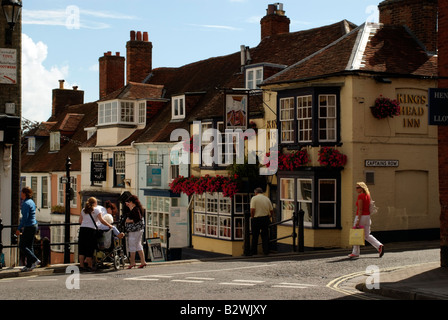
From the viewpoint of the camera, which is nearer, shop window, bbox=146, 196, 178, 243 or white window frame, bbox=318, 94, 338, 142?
white window frame, bbox=318, 94, 338, 142

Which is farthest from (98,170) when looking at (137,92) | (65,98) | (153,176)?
(65,98)

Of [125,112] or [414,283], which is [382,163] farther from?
[125,112]

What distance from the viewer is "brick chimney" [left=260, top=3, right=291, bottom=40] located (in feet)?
107

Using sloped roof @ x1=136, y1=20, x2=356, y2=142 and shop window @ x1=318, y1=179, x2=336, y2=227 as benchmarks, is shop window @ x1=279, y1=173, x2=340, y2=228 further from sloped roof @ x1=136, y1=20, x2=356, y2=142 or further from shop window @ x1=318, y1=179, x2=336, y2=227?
sloped roof @ x1=136, y1=20, x2=356, y2=142

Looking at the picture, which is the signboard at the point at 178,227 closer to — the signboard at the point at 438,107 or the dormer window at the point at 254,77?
the dormer window at the point at 254,77

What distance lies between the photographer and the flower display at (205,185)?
25.4 metres

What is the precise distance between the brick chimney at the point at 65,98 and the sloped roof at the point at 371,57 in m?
30.2

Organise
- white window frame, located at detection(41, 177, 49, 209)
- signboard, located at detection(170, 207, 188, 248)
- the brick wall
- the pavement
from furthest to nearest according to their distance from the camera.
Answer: white window frame, located at detection(41, 177, 49, 209) → signboard, located at detection(170, 207, 188, 248) → the brick wall → the pavement

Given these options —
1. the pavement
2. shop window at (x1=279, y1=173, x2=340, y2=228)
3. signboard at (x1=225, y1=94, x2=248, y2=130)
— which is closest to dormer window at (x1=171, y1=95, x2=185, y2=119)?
signboard at (x1=225, y1=94, x2=248, y2=130)

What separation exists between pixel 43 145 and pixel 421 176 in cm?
3119

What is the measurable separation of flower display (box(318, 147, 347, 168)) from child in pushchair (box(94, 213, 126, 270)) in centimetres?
817

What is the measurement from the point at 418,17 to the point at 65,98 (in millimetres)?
32906

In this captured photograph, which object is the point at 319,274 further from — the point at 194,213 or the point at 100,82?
the point at 100,82

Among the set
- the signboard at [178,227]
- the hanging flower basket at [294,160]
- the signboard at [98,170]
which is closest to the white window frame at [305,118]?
the hanging flower basket at [294,160]
